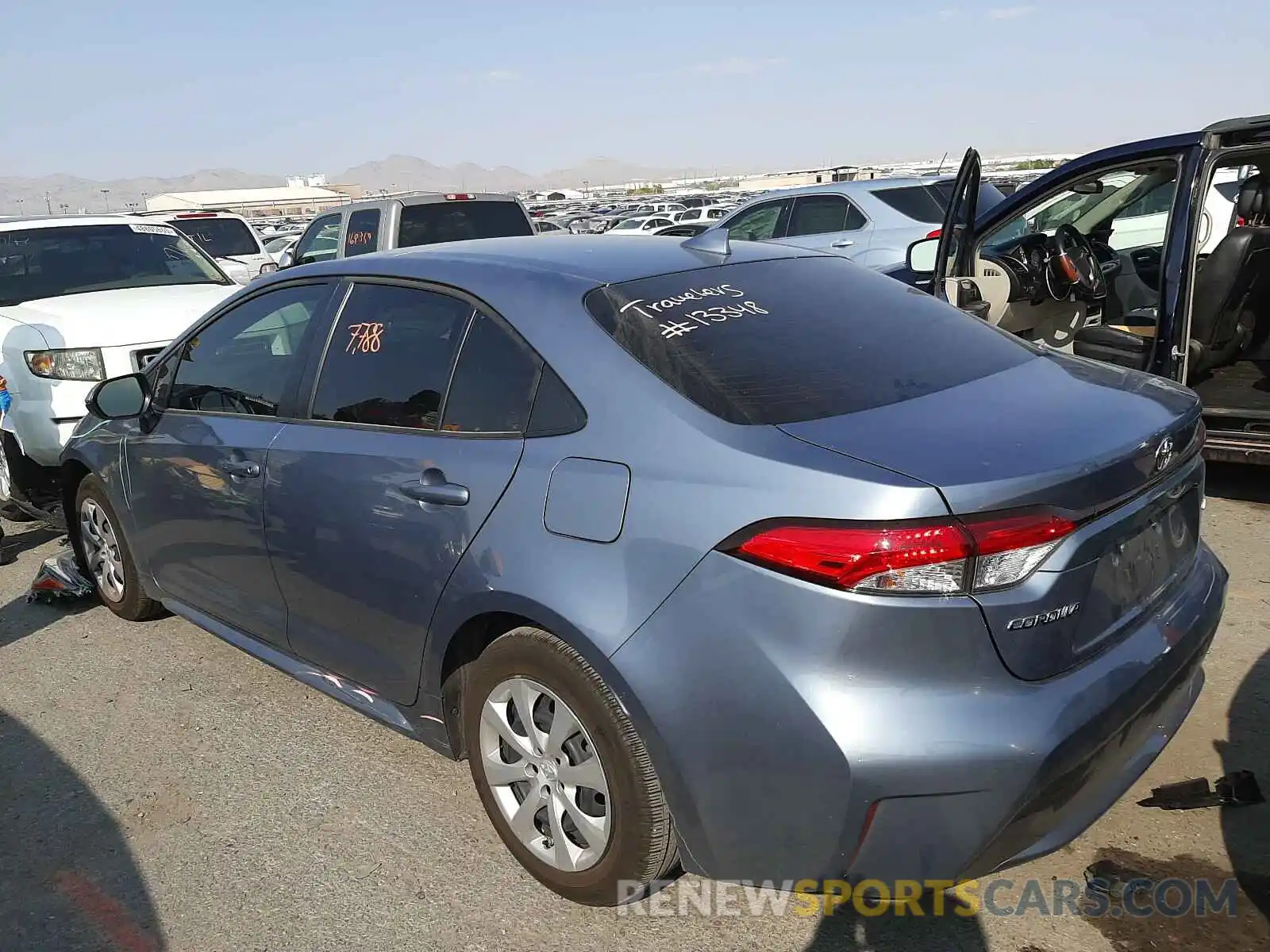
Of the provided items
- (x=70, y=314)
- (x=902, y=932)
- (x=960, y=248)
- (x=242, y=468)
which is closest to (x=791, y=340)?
(x=902, y=932)

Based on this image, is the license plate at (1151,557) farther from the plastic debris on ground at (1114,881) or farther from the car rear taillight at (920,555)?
the plastic debris on ground at (1114,881)

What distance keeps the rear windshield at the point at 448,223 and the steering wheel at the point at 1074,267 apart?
4760mm

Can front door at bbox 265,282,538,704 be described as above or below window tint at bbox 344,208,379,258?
below

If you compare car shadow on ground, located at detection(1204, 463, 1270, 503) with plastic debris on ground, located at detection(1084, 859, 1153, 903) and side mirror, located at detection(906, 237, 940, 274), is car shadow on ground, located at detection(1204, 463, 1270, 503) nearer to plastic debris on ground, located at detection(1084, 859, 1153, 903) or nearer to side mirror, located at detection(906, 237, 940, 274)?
side mirror, located at detection(906, 237, 940, 274)

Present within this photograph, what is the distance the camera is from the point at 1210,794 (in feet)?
9.52

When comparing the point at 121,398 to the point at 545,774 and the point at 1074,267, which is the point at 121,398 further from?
the point at 1074,267

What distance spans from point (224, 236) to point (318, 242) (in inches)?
105

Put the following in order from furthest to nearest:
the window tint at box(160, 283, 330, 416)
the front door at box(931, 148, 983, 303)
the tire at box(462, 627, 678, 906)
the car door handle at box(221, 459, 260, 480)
Answer: the front door at box(931, 148, 983, 303) < the window tint at box(160, 283, 330, 416) < the car door handle at box(221, 459, 260, 480) < the tire at box(462, 627, 678, 906)

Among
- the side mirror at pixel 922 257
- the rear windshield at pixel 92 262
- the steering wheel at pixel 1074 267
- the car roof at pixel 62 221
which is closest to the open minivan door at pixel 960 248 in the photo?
the side mirror at pixel 922 257

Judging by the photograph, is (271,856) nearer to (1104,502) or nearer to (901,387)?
(901,387)

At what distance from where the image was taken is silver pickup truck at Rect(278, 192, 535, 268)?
30.5 feet

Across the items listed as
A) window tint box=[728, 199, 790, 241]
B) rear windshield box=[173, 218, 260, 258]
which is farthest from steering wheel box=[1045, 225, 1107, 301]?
rear windshield box=[173, 218, 260, 258]

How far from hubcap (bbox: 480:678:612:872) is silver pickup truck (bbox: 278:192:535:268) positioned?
23.5 feet

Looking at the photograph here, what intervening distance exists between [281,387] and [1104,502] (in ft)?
8.62
